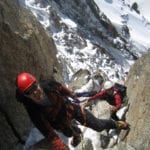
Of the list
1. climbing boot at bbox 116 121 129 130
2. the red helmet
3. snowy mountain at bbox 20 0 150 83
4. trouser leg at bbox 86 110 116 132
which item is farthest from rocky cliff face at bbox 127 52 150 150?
snowy mountain at bbox 20 0 150 83

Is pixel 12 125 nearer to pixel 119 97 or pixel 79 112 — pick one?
→ pixel 79 112

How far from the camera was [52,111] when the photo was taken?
9469mm

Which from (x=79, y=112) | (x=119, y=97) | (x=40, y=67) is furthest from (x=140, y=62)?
(x=79, y=112)

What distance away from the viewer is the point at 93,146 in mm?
10977

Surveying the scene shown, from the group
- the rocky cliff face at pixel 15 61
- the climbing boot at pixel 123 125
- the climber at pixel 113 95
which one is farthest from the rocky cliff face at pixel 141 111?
the rocky cliff face at pixel 15 61

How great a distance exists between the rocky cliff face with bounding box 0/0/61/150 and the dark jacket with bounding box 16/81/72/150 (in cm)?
120

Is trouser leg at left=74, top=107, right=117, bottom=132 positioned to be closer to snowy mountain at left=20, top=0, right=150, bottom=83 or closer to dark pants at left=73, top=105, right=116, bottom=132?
dark pants at left=73, top=105, right=116, bottom=132

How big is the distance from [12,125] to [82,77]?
803 centimetres

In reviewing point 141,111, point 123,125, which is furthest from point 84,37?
point 141,111

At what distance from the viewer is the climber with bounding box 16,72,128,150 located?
28.9ft

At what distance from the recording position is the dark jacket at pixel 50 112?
8.91 meters

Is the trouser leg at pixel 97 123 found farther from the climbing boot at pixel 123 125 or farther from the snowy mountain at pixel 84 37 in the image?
the snowy mountain at pixel 84 37

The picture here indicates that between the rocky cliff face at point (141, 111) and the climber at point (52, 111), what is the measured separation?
0.43 meters

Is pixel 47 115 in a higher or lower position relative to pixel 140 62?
higher
